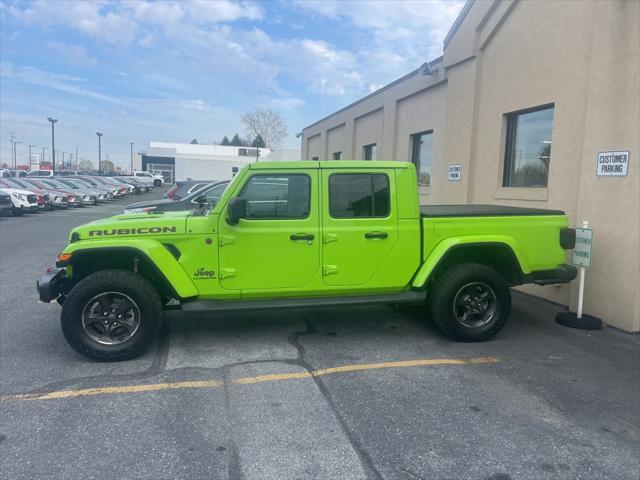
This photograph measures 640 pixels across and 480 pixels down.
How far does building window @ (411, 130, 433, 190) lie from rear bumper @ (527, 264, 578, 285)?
22.4 ft

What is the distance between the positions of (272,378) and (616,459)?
2702 mm

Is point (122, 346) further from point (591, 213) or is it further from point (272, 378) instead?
point (591, 213)

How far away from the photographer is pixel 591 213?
665cm

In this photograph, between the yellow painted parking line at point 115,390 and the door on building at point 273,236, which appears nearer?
the yellow painted parking line at point 115,390

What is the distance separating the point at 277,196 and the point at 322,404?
2.19 metres

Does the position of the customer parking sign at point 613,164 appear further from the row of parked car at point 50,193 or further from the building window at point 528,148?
the row of parked car at point 50,193

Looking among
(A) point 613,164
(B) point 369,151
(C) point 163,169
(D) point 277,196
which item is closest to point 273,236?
(D) point 277,196

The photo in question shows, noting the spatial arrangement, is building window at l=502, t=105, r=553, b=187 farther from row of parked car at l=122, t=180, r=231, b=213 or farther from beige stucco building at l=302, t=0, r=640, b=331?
row of parked car at l=122, t=180, r=231, b=213

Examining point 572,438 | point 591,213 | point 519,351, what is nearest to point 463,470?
point 572,438

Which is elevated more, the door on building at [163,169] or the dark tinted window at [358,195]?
the door on building at [163,169]

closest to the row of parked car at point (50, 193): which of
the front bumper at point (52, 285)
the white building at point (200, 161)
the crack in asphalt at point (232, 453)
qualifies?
the front bumper at point (52, 285)

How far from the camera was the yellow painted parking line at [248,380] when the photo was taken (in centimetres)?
424

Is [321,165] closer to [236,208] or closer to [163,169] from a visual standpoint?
[236,208]

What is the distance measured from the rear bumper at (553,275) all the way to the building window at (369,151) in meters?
12.1
